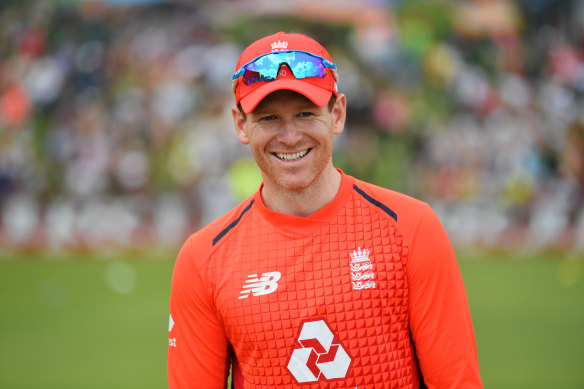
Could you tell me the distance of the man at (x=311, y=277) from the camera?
262cm

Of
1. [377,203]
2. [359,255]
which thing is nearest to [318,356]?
[359,255]

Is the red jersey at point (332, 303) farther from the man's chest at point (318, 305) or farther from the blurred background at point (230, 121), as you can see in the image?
the blurred background at point (230, 121)

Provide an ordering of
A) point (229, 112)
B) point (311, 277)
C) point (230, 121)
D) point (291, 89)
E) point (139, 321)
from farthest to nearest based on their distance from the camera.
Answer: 1. point (230, 121)
2. point (229, 112)
3. point (139, 321)
4. point (311, 277)
5. point (291, 89)

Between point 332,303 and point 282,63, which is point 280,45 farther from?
point 332,303

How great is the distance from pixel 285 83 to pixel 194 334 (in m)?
1.01

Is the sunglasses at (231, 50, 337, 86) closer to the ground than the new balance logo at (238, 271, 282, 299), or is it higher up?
higher up

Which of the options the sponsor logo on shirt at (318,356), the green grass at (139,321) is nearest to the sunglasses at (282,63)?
the sponsor logo on shirt at (318,356)

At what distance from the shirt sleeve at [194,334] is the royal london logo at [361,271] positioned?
549 mm

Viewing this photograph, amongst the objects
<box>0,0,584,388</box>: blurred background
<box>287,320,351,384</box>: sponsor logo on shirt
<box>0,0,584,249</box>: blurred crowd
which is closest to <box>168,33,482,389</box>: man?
<box>287,320,351,384</box>: sponsor logo on shirt

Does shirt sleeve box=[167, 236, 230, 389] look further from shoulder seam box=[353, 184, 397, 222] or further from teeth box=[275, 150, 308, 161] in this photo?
shoulder seam box=[353, 184, 397, 222]

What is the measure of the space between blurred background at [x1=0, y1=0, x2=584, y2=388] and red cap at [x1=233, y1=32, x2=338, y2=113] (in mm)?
10307

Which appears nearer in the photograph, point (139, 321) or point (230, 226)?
point (230, 226)

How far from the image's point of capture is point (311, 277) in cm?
269

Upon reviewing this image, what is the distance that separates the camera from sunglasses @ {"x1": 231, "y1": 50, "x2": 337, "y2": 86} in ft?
8.73
